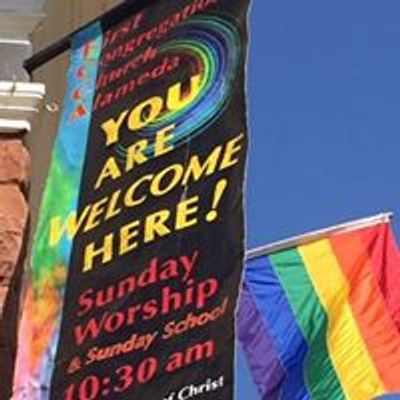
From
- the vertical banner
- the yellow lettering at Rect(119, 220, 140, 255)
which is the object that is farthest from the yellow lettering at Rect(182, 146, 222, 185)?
the yellow lettering at Rect(119, 220, 140, 255)

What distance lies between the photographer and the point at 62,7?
1077 centimetres

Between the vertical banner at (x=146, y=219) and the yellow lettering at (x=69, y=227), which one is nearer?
the vertical banner at (x=146, y=219)

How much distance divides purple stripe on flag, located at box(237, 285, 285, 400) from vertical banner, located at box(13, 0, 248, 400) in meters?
3.86

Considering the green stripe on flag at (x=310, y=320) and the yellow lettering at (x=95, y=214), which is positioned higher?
the green stripe on flag at (x=310, y=320)

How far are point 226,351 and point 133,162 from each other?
1261mm

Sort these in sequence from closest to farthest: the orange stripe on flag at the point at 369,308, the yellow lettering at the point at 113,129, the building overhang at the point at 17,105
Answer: the yellow lettering at the point at 113,129
the building overhang at the point at 17,105
the orange stripe on flag at the point at 369,308

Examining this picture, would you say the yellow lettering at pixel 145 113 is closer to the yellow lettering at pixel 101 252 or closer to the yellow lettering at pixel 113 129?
the yellow lettering at pixel 113 129

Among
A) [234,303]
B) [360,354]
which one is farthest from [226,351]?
[360,354]

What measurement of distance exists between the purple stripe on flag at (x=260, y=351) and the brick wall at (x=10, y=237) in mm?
3440

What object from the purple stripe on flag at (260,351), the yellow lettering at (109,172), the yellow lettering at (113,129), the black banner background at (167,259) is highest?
the purple stripe on flag at (260,351)

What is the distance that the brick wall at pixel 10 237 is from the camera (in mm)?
8453

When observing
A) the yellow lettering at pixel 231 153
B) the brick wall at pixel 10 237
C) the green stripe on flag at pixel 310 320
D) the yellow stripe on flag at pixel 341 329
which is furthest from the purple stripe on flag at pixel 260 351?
the yellow lettering at pixel 231 153

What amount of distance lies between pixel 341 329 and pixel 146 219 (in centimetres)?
481

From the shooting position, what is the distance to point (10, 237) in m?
8.58
